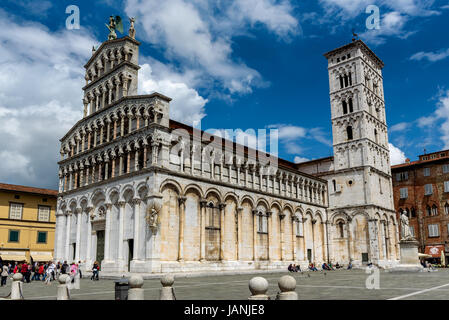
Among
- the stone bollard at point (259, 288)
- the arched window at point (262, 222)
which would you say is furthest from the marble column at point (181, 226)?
the stone bollard at point (259, 288)

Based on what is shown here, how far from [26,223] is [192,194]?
2652 cm

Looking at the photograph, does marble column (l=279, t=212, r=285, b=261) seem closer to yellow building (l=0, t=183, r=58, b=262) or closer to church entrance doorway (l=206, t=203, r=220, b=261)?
church entrance doorway (l=206, t=203, r=220, b=261)

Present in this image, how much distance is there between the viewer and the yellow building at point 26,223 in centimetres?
4597

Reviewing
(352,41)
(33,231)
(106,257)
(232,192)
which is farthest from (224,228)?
(352,41)

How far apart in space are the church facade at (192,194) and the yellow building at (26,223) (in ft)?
34.6

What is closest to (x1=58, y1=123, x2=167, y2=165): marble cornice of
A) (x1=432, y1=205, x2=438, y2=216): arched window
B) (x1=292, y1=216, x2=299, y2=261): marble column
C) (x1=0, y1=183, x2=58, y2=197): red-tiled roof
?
(x1=0, y1=183, x2=58, y2=197): red-tiled roof

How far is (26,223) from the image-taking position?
47938 mm

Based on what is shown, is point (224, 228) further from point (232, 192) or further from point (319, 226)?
point (319, 226)

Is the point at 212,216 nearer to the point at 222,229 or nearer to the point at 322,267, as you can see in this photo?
the point at 222,229

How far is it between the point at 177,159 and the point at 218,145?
5282 mm

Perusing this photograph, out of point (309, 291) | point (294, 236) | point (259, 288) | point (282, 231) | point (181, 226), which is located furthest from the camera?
point (294, 236)

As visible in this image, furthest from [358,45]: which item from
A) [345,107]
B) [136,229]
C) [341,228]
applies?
[136,229]

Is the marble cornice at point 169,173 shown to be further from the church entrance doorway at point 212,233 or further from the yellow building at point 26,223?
the yellow building at point 26,223
